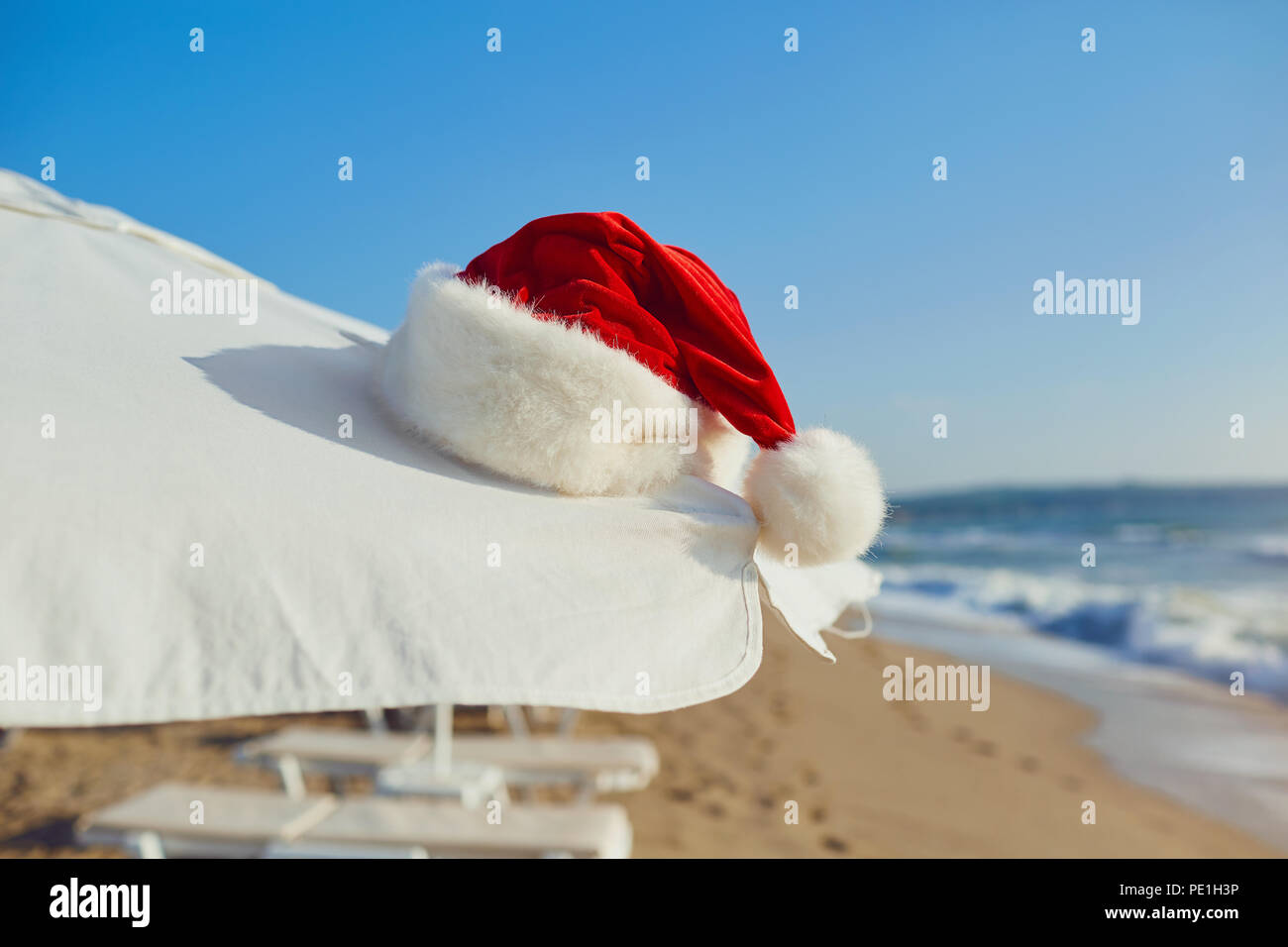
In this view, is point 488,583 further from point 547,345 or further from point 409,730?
point 409,730

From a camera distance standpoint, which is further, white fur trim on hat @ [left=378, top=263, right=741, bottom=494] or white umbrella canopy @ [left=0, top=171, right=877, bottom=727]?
white fur trim on hat @ [left=378, top=263, right=741, bottom=494]

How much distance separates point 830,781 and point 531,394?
15.7 ft

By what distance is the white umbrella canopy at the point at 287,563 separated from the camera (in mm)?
793

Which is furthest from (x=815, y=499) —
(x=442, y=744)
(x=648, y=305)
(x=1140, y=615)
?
(x=1140, y=615)

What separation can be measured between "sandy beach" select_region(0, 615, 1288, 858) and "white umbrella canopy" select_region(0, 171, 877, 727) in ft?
11.4

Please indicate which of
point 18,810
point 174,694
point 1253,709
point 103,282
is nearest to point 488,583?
point 174,694

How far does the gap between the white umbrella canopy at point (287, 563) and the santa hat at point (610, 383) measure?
0.05 m

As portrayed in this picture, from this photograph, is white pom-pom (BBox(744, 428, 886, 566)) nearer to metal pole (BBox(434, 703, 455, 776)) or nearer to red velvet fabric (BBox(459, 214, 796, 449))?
red velvet fabric (BBox(459, 214, 796, 449))

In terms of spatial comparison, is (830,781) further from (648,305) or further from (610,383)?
(610,383)

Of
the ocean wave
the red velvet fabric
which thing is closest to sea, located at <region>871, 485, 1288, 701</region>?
the ocean wave

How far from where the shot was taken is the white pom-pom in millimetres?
1111

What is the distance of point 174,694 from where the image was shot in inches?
31.5

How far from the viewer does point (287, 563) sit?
2.86 feet

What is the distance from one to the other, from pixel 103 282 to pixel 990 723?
662cm
